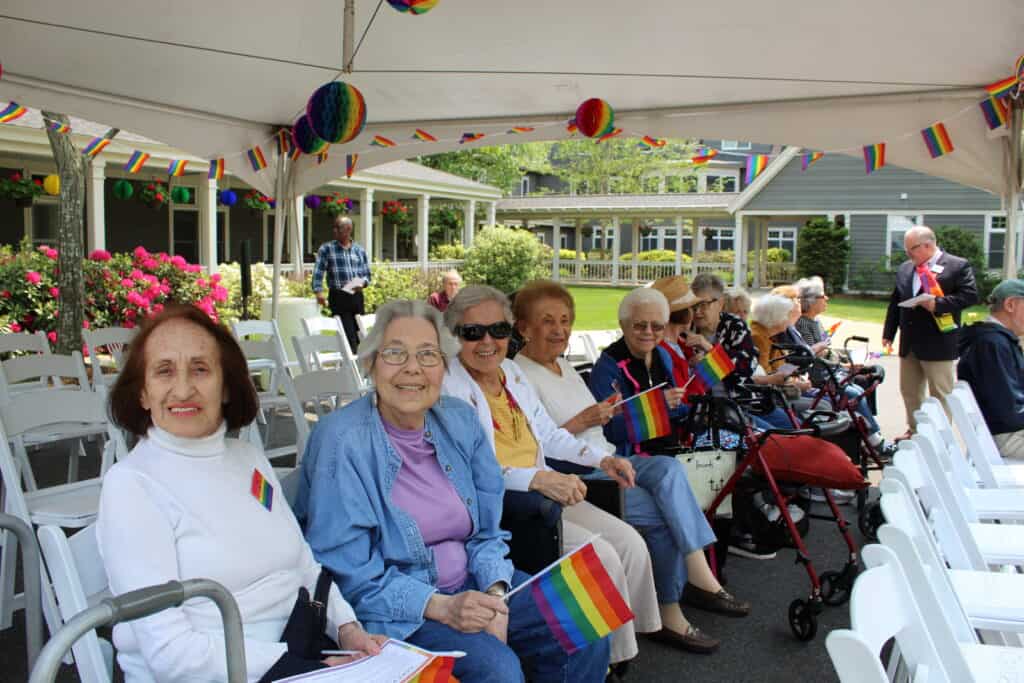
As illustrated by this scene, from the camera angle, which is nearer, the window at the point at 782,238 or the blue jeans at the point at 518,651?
the blue jeans at the point at 518,651

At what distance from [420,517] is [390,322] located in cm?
57

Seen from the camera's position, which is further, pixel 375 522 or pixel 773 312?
pixel 773 312

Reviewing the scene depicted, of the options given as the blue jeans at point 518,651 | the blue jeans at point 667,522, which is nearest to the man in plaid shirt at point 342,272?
the blue jeans at point 667,522

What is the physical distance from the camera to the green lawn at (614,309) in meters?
17.4

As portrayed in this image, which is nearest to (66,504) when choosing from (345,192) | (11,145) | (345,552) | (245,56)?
(345,552)

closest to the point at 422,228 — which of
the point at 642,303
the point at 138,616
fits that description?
the point at 642,303

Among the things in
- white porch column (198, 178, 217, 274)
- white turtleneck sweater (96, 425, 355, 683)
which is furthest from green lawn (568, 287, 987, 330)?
white turtleneck sweater (96, 425, 355, 683)

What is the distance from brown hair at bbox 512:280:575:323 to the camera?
A: 12.2 ft

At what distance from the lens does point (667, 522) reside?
3.31m

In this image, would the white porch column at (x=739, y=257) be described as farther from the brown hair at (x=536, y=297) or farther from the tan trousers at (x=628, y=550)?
the tan trousers at (x=628, y=550)

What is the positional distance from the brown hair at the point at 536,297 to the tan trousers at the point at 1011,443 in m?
2.22

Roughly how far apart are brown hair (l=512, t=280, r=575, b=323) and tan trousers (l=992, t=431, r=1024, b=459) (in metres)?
2.22

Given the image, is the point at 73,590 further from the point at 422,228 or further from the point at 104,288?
the point at 422,228

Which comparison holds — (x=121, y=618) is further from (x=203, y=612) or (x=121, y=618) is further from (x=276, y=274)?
(x=276, y=274)
